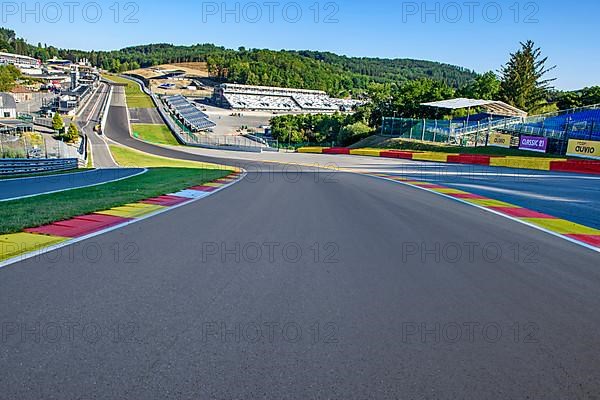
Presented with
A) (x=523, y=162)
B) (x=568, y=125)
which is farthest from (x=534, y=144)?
(x=523, y=162)

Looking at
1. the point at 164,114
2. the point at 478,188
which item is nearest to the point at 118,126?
the point at 164,114

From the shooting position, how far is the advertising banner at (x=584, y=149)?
29.4 metres

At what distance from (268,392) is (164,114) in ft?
281

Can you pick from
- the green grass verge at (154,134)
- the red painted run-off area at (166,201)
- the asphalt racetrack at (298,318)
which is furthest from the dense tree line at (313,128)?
the asphalt racetrack at (298,318)

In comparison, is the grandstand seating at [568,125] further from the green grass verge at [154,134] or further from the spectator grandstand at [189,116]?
the spectator grandstand at [189,116]

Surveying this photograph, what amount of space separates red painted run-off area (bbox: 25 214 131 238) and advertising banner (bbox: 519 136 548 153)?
34.4 metres

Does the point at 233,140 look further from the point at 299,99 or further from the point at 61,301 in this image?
the point at 299,99

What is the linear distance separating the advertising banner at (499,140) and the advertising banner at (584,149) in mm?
6440

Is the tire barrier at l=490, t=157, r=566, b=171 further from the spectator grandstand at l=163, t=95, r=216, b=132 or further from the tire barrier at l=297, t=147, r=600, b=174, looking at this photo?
the spectator grandstand at l=163, t=95, r=216, b=132

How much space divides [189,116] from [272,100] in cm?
6839

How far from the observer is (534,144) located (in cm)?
3472

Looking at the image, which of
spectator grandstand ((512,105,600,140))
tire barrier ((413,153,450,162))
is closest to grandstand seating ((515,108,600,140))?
spectator grandstand ((512,105,600,140))

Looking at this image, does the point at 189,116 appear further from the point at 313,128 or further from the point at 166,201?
the point at 166,201

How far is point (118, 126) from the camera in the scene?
71375mm
